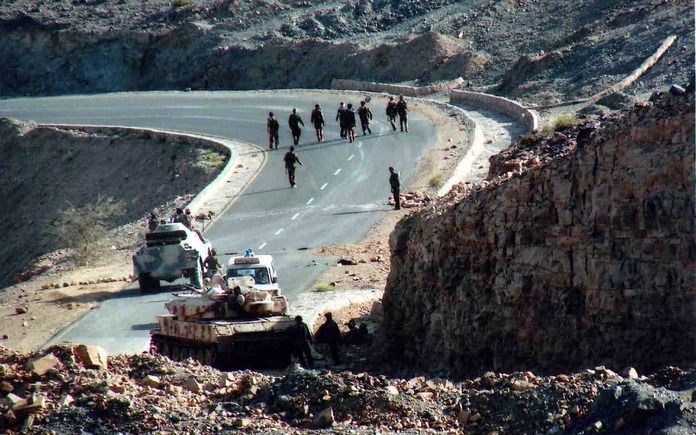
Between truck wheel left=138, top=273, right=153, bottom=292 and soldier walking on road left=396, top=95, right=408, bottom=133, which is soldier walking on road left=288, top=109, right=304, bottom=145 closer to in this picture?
soldier walking on road left=396, top=95, right=408, bottom=133

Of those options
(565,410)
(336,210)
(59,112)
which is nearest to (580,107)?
(336,210)

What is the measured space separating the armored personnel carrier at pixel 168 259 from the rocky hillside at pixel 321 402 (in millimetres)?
13598

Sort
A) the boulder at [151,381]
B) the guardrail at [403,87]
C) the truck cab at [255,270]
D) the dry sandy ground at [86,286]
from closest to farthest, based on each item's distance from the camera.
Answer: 1. the boulder at [151,381]
2. the truck cab at [255,270]
3. the dry sandy ground at [86,286]
4. the guardrail at [403,87]

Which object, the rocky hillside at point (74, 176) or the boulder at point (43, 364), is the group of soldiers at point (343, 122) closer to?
the rocky hillside at point (74, 176)

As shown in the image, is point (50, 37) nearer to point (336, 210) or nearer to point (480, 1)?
point (480, 1)

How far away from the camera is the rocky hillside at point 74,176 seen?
53.8 m

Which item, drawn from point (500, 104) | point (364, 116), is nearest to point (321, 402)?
point (364, 116)

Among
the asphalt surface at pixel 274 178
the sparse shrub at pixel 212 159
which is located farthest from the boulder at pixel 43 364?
the sparse shrub at pixel 212 159

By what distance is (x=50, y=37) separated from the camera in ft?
278

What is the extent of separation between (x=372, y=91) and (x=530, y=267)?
1857 inches

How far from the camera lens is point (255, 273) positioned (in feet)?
95.0

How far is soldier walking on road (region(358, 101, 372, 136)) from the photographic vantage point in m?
54.7

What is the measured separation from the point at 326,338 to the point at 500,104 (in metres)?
32.5

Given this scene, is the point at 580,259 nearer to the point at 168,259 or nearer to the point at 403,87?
the point at 168,259
